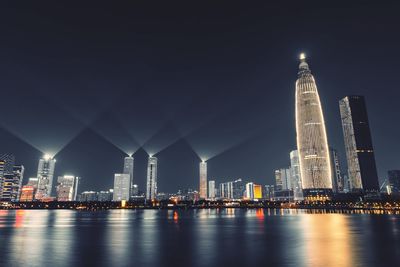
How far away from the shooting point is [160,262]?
27750 mm

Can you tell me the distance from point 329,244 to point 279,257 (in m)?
12.6

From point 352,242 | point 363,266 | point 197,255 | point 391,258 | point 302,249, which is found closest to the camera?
point 363,266

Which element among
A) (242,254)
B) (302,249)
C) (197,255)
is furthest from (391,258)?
(197,255)

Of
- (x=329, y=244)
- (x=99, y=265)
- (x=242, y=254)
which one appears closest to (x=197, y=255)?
(x=242, y=254)

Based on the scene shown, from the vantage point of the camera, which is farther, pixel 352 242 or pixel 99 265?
pixel 352 242

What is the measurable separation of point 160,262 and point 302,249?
17.6 m

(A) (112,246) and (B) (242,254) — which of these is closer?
(B) (242,254)

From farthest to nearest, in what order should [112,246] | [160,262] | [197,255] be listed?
[112,246] < [197,255] < [160,262]

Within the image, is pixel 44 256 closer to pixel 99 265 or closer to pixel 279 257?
pixel 99 265

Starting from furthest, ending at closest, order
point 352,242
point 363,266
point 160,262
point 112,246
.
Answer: point 352,242, point 112,246, point 160,262, point 363,266

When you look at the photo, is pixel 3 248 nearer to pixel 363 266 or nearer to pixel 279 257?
pixel 279 257

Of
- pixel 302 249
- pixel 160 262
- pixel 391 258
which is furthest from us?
pixel 302 249

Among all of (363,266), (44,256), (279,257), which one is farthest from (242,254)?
(44,256)

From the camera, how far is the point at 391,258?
Answer: 2962 centimetres
